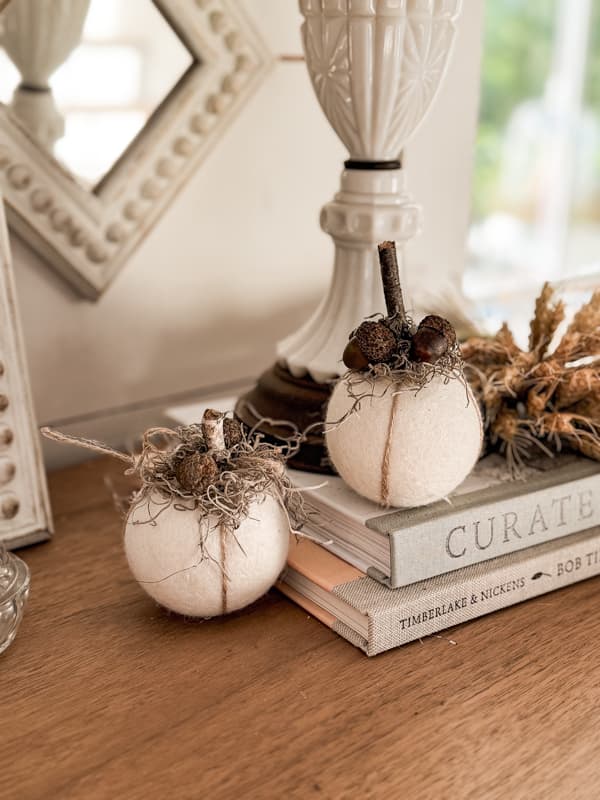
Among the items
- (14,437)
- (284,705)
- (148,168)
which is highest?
(148,168)

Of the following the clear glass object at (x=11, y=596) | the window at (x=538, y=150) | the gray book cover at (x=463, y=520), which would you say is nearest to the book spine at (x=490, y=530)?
the gray book cover at (x=463, y=520)

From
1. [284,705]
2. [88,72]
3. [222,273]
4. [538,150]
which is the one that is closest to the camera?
[284,705]

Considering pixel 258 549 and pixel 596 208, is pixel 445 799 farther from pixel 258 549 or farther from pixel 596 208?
pixel 596 208

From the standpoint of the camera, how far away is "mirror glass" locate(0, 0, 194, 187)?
0.70 meters

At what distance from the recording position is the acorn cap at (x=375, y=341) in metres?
0.52

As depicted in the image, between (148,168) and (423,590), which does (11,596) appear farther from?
(148,168)

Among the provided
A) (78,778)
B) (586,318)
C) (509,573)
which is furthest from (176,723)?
(586,318)

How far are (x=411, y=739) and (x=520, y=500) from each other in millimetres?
182

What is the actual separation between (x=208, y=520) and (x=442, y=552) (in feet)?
0.48

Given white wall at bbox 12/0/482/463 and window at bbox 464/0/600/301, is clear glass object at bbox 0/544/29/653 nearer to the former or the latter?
white wall at bbox 12/0/482/463

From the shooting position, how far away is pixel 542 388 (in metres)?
0.63

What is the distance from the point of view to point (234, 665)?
1.70 feet

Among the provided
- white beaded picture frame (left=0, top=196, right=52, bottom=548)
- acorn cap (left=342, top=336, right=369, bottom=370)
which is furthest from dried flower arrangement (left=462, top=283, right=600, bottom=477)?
white beaded picture frame (left=0, top=196, right=52, bottom=548)

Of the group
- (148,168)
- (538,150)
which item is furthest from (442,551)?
(538,150)
